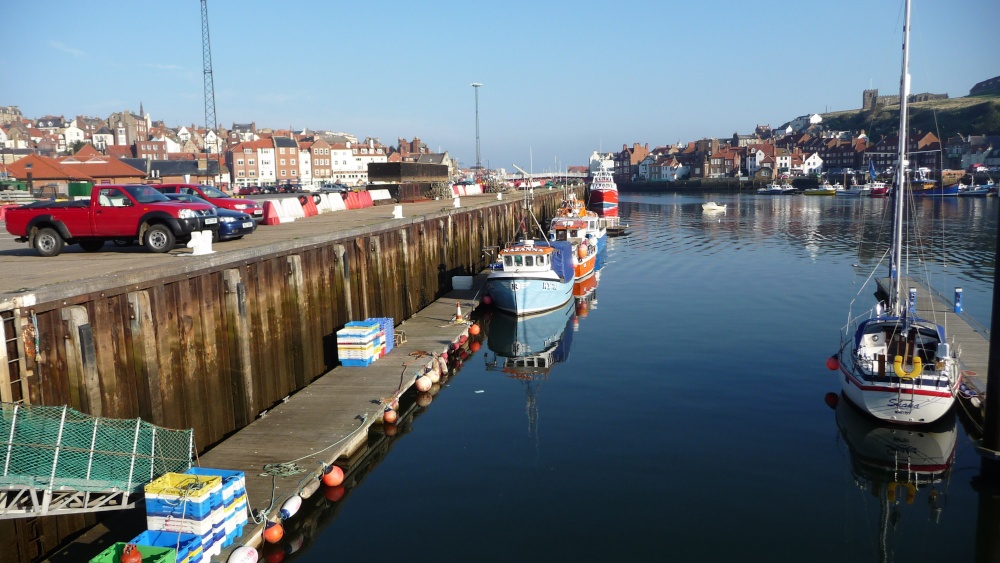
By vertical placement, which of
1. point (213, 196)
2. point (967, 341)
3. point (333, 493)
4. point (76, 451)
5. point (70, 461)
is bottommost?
point (333, 493)

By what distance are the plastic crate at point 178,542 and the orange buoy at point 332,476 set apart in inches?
152

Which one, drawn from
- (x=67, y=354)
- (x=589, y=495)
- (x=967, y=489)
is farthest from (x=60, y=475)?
(x=967, y=489)

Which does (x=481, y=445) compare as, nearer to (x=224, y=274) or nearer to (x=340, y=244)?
(x=224, y=274)

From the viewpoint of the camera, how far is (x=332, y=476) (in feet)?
45.6

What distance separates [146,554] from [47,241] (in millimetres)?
12967

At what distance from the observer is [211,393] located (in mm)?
14961

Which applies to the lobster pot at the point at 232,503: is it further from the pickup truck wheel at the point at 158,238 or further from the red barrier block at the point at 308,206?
the red barrier block at the point at 308,206

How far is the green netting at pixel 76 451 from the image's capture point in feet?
29.5

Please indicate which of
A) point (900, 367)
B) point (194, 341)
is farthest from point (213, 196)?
point (900, 367)

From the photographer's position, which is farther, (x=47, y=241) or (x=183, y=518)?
(x=47, y=241)

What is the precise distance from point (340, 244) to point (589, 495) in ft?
39.1

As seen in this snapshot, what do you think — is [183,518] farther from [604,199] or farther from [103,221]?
[604,199]

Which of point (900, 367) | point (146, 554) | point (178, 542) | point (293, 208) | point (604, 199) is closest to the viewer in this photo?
point (146, 554)

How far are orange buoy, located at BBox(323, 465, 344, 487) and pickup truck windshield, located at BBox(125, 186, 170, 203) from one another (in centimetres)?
1032
